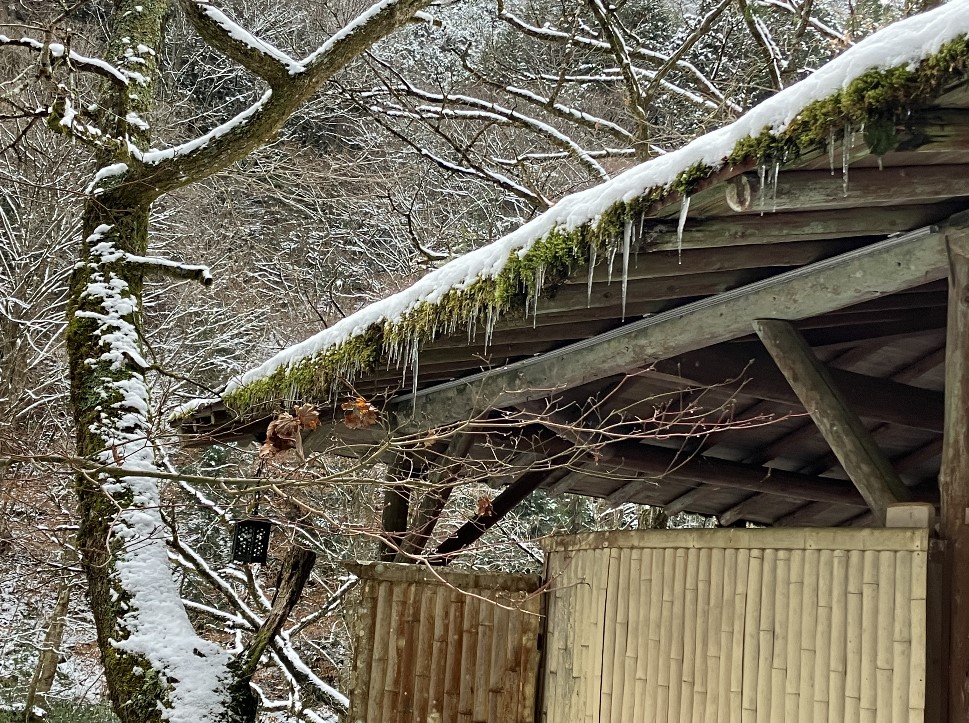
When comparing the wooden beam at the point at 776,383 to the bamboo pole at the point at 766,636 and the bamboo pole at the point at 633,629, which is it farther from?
the bamboo pole at the point at 766,636

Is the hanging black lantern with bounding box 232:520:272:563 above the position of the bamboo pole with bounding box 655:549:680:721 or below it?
above

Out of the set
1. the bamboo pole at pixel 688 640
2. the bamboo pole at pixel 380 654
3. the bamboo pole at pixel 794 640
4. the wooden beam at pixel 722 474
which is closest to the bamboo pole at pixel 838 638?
the bamboo pole at pixel 794 640

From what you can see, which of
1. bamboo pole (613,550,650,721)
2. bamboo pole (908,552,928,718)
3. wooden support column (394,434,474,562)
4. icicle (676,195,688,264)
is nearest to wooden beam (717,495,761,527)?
wooden support column (394,434,474,562)

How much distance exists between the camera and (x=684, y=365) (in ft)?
14.7

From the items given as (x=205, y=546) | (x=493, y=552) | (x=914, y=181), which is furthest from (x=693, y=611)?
(x=205, y=546)

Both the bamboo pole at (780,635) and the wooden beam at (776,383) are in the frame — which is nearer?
the bamboo pole at (780,635)

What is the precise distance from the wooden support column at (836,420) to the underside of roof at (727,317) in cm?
14

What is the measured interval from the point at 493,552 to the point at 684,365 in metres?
9.87

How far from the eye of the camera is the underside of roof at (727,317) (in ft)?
8.38

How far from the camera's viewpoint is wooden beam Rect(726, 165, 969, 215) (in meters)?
2.66

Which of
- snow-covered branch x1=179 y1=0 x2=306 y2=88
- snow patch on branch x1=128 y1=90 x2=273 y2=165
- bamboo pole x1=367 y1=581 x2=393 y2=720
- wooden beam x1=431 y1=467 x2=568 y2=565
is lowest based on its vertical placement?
bamboo pole x1=367 y1=581 x2=393 y2=720

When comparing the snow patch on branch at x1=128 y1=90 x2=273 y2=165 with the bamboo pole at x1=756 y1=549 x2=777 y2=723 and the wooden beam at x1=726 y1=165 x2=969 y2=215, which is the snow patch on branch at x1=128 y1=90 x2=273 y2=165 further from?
the wooden beam at x1=726 y1=165 x2=969 y2=215

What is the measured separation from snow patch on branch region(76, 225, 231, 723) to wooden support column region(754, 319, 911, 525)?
359 centimetres

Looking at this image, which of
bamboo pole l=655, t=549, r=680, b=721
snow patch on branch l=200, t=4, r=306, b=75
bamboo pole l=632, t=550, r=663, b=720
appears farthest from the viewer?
snow patch on branch l=200, t=4, r=306, b=75
